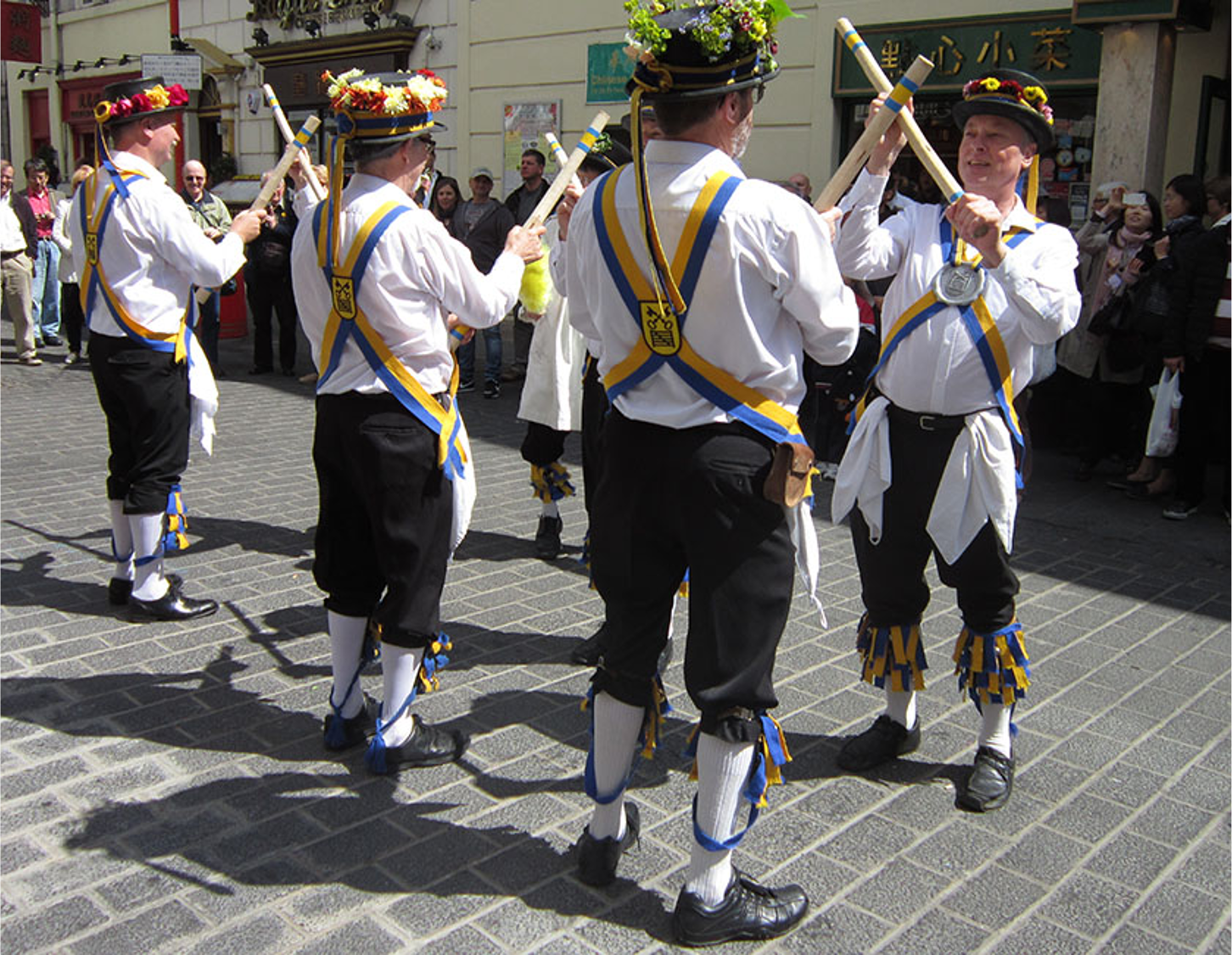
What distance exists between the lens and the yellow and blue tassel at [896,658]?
147 inches

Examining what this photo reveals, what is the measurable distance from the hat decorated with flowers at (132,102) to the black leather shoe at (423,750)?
2.88 metres

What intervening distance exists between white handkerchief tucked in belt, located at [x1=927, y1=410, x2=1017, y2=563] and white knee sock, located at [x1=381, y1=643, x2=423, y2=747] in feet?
5.34

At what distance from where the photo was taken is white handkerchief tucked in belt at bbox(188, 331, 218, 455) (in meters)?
5.18

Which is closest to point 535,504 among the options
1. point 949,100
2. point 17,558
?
point 17,558

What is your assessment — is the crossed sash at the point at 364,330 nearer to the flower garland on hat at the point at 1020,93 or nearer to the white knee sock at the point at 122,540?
the flower garland on hat at the point at 1020,93

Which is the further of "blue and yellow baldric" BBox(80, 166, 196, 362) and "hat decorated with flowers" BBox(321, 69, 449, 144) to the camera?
"blue and yellow baldric" BBox(80, 166, 196, 362)

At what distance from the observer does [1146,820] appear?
349 cm

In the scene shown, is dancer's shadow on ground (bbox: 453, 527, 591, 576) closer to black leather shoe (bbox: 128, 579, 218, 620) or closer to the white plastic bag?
black leather shoe (bbox: 128, 579, 218, 620)

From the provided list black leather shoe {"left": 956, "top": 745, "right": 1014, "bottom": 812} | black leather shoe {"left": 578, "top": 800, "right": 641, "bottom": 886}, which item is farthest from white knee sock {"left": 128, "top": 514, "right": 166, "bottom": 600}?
black leather shoe {"left": 956, "top": 745, "right": 1014, "bottom": 812}

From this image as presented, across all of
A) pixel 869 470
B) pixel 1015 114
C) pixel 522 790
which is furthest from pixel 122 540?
pixel 1015 114

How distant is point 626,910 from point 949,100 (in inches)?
373

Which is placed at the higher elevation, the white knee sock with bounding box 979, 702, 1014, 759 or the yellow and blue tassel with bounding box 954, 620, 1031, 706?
the yellow and blue tassel with bounding box 954, 620, 1031, 706

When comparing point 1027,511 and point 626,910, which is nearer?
point 626,910

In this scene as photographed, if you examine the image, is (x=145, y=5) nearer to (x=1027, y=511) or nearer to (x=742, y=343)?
(x=1027, y=511)
